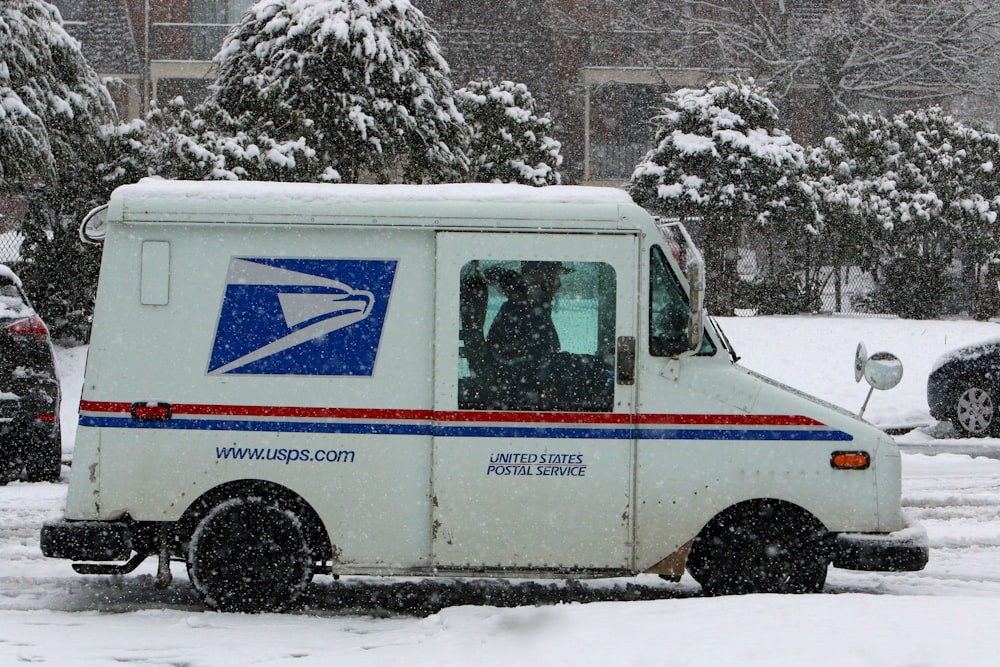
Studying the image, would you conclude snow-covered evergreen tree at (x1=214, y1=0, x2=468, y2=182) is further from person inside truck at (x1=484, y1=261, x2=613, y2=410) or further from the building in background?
the building in background

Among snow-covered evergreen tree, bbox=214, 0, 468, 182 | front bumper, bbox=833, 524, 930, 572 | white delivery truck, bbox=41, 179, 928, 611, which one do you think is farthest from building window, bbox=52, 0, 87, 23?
front bumper, bbox=833, 524, 930, 572

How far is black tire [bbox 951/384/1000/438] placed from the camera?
Answer: 1430 cm

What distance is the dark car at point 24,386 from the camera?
33.4 feet

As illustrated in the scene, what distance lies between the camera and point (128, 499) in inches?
262

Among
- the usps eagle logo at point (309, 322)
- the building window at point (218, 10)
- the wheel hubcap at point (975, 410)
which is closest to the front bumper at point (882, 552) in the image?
the usps eagle logo at point (309, 322)

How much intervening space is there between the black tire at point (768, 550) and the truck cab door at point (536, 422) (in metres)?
0.56

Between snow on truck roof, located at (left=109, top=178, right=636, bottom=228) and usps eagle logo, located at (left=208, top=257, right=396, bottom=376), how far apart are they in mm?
267

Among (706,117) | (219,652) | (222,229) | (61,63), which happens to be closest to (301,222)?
(222,229)

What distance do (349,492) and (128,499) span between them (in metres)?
1.19

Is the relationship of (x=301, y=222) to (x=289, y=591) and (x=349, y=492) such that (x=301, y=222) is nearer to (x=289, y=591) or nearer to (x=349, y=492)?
(x=349, y=492)

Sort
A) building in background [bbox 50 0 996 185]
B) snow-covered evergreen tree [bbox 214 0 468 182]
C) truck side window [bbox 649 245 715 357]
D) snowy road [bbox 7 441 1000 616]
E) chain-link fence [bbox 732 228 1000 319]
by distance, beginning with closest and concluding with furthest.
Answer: truck side window [bbox 649 245 715 357] → snowy road [bbox 7 441 1000 616] → snow-covered evergreen tree [bbox 214 0 468 182] → chain-link fence [bbox 732 228 1000 319] → building in background [bbox 50 0 996 185]

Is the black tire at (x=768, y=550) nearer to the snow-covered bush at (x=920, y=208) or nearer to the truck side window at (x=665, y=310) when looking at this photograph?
the truck side window at (x=665, y=310)

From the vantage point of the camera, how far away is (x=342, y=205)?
6.61m

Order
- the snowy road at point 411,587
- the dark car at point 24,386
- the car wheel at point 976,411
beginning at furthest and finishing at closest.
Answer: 1. the car wheel at point 976,411
2. the dark car at point 24,386
3. the snowy road at point 411,587
